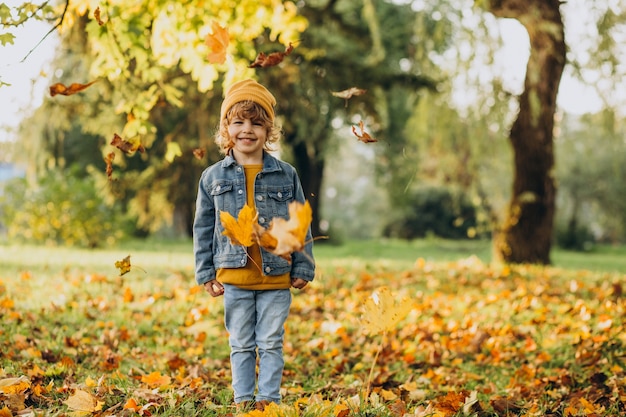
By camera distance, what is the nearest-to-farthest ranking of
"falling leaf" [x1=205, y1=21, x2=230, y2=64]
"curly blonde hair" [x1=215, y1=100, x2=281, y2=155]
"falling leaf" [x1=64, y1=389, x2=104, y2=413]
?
"falling leaf" [x1=64, y1=389, x2=104, y2=413]
"curly blonde hair" [x1=215, y1=100, x2=281, y2=155]
"falling leaf" [x1=205, y1=21, x2=230, y2=64]

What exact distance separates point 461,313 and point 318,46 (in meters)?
5.65

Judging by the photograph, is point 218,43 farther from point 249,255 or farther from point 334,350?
point 334,350

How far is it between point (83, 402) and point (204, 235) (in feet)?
2.71

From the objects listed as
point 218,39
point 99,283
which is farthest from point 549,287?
point 218,39

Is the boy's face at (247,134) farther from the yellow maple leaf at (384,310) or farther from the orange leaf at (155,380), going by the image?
the orange leaf at (155,380)

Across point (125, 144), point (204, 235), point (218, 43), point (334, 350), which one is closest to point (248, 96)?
point (218, 43)

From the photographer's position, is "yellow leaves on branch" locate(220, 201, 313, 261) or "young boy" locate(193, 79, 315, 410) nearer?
"yellow leaves on branch" locate(220, 201, 313, 261)

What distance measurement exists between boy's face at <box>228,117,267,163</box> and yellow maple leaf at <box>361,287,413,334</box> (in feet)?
2.65

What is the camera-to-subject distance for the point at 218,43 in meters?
2.86

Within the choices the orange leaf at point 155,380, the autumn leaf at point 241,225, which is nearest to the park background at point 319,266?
the orange leaf at point 155,380

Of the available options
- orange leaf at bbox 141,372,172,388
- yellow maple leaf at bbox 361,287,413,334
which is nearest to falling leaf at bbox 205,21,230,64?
yellow maple leaf at bbox 361,287,413,334

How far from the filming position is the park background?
3094 millimetres

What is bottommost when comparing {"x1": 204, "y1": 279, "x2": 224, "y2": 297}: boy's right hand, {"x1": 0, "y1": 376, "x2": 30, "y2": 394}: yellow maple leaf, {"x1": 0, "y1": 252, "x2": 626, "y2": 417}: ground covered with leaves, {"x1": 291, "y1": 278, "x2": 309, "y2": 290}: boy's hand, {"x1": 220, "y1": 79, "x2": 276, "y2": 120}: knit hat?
{"x1": 0, "y1": 252, "x2": 626, "y2": 417}: ground covered with leaves

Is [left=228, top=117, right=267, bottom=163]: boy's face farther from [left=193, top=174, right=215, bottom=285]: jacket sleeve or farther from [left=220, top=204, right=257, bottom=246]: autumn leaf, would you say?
[left=220, top=204, right=257, bottom=246]: autumn leaf
